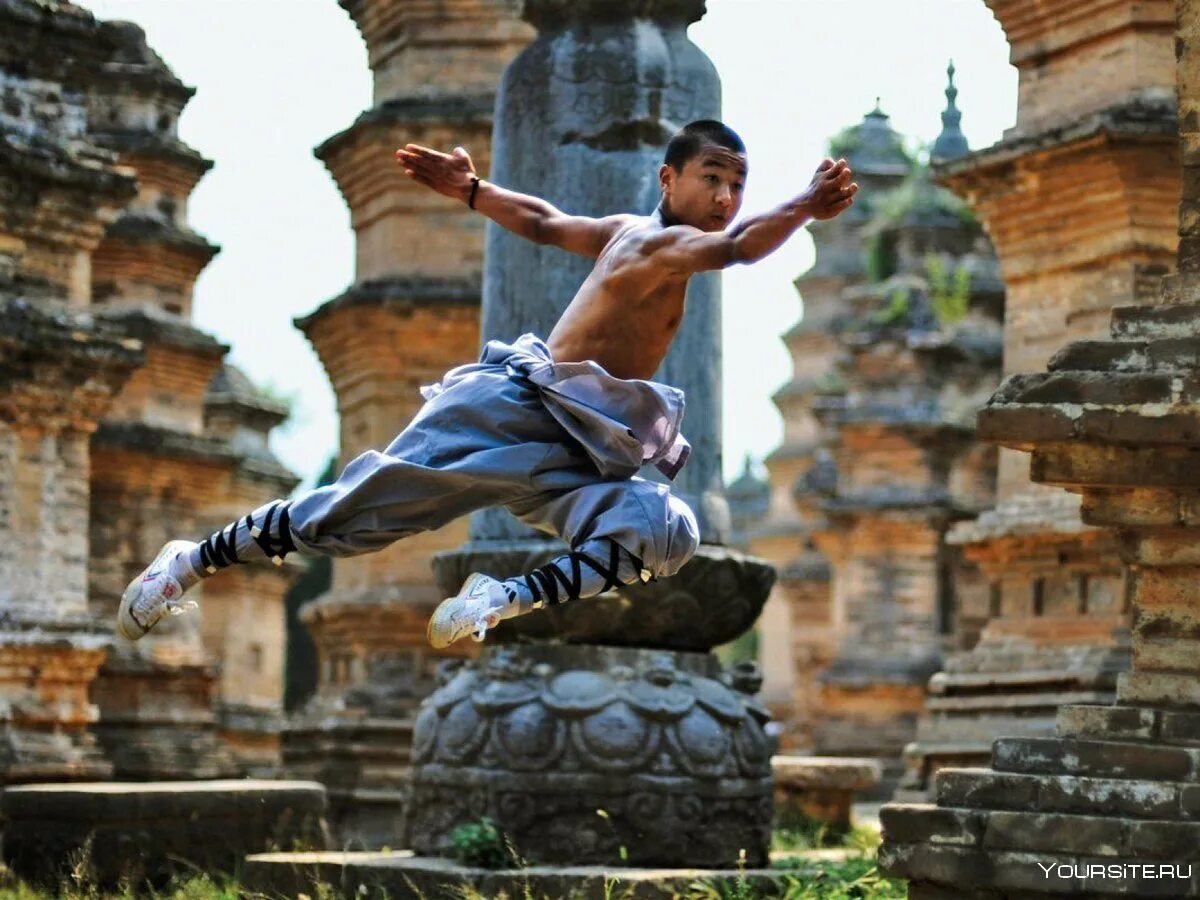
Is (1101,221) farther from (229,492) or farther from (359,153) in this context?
(229,492)

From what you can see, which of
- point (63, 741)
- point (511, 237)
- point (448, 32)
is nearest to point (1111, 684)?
point (511, 237)

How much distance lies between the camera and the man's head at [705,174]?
6.30m

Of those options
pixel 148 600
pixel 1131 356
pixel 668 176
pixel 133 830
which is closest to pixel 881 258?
pixel 133 830

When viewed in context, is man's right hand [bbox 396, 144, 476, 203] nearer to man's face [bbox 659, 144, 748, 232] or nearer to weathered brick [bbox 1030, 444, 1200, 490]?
man's face [bbox 659, 144, 748, 232]

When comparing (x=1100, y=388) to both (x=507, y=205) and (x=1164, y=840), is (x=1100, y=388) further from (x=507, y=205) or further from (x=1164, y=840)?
(x=507, y=205)

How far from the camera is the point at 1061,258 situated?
14.0 meters

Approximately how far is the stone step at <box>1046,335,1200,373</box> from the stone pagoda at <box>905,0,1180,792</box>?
5770mm

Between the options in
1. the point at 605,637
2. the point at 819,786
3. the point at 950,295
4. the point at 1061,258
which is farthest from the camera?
the point at 950,295

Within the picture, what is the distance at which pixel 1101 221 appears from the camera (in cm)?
1364

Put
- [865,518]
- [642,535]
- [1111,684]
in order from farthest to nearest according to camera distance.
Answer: [865,518] < [1111,684] < [642,535]

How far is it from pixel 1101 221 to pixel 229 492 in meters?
15.1

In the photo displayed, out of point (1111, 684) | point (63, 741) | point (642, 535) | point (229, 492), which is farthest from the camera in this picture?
point (229, 492)

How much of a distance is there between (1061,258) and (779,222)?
8510 millimetres

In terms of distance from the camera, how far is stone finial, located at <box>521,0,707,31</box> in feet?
34.5
